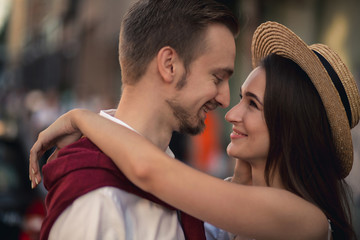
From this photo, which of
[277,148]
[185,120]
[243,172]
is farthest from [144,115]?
[243,172]

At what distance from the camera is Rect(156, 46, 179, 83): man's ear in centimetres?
214

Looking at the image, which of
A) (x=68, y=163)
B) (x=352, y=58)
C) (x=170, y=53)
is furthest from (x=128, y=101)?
(x=352, y=58)

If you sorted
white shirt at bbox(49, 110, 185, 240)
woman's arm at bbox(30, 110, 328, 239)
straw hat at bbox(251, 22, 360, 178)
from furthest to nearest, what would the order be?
straw hat at bbox(251, 22, 360, 178)
woman's arm at bbox(30, 110, 328, 239)
white shirt at bbox(49, 110, 185, 240)

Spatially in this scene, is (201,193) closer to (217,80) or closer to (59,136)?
(217,80)

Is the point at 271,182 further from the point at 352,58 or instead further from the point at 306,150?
the point at 352,58

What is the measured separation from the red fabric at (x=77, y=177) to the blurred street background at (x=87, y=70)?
5.06 feet

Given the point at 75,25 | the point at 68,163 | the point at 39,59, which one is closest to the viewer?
the point at 68,163

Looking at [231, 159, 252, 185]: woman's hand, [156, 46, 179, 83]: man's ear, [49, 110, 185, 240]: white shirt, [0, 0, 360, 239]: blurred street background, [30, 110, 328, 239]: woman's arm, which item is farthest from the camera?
[0, 0, 360, 239]: blurred street background

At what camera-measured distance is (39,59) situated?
33.8 metres

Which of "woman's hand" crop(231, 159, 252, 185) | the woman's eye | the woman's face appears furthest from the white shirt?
"woman's hand" crop(231, 159, 252, 185)

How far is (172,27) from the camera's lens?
85.7 inches

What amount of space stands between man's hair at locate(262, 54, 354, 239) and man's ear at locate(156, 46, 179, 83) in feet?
2.04

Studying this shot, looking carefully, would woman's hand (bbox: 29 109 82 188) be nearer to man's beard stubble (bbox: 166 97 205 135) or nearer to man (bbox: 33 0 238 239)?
man (bbox: 33 0 238 239)

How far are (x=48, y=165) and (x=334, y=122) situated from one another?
1425mm
